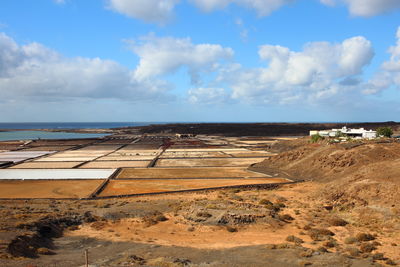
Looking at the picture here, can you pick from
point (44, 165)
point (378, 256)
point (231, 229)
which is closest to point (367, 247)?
point (378, 256)

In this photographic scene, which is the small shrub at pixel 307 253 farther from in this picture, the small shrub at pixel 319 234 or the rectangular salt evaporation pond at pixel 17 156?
the rectangular salt evaporation pond at pixel 17 156

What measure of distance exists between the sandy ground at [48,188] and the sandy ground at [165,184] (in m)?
2.68

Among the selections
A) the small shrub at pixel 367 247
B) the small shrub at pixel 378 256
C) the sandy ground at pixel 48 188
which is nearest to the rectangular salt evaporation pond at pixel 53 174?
the sandy ground at pixel 48 188

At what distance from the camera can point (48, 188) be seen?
41.1 metres

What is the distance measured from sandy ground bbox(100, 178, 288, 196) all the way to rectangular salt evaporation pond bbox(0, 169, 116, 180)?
7575 millimetres

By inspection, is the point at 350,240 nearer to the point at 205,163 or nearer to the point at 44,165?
the point at 205,163

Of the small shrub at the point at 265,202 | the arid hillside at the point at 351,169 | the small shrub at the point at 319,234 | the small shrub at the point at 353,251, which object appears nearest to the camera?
the small shrub at the point at 353,251

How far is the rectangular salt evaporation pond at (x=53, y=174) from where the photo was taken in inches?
1939

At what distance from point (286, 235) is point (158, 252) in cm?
1008

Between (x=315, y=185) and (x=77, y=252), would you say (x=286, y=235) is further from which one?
(x=315, y=185)

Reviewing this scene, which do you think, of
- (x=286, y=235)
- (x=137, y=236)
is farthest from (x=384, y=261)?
(x=137, y=236)

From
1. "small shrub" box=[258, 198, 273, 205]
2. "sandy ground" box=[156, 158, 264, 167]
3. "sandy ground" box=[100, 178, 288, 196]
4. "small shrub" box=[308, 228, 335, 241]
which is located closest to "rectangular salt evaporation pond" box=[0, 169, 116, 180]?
"sandy ground" box=[100, 178, 288, 196]

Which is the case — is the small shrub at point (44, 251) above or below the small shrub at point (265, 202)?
below

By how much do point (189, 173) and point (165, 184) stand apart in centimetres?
941
